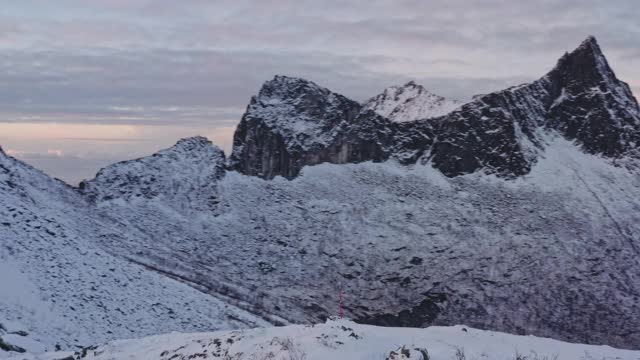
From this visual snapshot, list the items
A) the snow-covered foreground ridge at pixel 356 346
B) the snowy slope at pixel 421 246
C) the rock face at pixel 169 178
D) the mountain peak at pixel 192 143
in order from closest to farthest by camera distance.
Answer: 1. the snow-covered foreground ridge at pixel 356 346
2. the snowy slope at pixel 421 246
3. the rock face at pixel 169 178
4. the mountain peak at pixel 192 143

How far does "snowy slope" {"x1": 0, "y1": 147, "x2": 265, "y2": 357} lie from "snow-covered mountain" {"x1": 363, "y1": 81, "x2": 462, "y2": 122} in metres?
83.2

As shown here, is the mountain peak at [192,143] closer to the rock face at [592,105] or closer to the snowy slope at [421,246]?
the snowy slope at [421,246]

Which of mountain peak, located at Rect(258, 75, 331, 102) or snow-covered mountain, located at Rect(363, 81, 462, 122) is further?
snow-covered mountain, located at Rect(363, 81, 462, 122)

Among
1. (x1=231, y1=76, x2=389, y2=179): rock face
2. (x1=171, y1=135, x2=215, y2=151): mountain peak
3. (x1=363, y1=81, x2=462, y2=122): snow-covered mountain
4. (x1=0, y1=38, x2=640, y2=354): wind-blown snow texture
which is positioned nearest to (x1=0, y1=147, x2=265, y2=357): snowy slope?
(x1=0, y1=38, x2=640, y2=354): wind-blown snow texture

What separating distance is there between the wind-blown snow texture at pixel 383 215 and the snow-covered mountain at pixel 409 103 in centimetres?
533

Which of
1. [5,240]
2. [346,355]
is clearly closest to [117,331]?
[5,240]

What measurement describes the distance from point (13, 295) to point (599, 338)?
69.9 meters

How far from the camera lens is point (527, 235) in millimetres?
101938

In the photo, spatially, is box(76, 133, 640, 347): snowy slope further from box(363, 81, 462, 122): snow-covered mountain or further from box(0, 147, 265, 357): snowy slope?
box(0, 147, 265, 357): snowy slope

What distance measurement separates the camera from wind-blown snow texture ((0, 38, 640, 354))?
255ft

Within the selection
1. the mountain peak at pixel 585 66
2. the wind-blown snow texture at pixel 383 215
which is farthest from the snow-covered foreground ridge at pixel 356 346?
the mountain peak at pixel 585 66

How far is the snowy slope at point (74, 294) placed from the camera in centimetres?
3947

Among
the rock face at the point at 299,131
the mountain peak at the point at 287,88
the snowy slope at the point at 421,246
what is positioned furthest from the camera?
the mountain peak at the point at 287,88

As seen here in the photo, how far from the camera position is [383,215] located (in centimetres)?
10781
